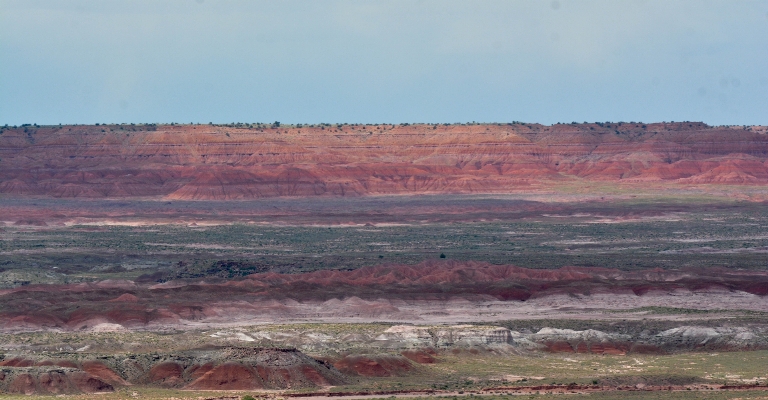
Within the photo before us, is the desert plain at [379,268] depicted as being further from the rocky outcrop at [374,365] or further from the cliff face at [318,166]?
the cliff face at [318,166]

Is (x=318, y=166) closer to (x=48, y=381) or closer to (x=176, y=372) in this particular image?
(x=176, y=372)

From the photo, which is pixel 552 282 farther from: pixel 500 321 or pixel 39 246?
pixel 39 246

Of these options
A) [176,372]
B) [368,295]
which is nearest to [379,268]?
[368,295]

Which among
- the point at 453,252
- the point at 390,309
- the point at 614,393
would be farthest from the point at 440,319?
the point at 453,252

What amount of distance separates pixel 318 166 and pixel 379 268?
95724 millimetres

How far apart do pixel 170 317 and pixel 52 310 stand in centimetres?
630

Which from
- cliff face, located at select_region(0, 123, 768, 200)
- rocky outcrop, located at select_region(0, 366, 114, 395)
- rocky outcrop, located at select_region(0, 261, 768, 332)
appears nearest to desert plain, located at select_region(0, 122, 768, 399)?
rocky outcrop, located at select_region(0, 366, 114, 395)

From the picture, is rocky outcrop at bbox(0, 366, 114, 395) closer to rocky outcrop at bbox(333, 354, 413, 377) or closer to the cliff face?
rocky outcrop at bbox(333, 354, 413, 377)

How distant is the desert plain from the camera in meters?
52.7

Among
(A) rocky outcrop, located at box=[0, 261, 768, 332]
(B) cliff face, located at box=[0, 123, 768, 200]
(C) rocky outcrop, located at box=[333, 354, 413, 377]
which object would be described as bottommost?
(C) rocky outcrop, located at box=[333, 354, 413, 377]

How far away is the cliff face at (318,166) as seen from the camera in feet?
590

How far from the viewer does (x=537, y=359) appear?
60375 millimetres

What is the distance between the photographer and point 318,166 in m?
188

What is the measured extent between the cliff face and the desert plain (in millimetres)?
428
